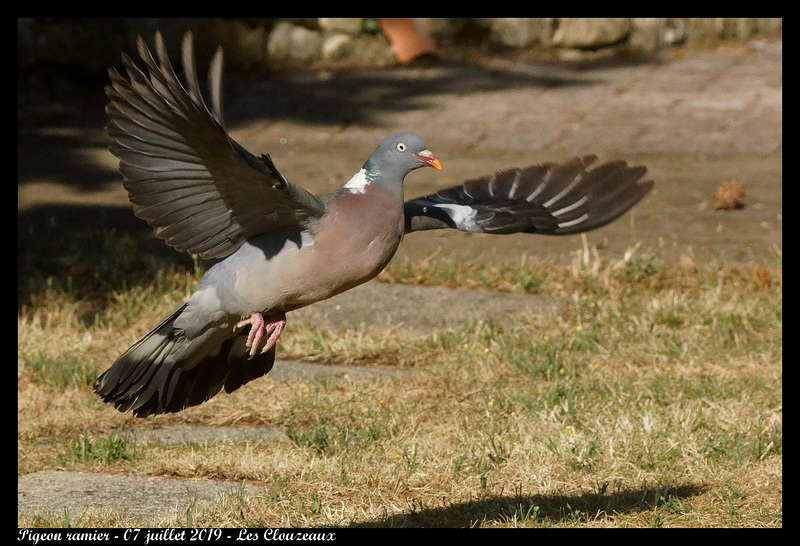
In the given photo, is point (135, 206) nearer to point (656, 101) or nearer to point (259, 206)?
point (259, 206)

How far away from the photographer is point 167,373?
4.20 meters

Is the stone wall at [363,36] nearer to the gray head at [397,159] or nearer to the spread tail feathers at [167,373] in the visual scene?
the spread tail feathers at [167,373]

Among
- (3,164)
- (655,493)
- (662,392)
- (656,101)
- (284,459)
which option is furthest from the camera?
(656,101)

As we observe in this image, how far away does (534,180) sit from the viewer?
479 cm

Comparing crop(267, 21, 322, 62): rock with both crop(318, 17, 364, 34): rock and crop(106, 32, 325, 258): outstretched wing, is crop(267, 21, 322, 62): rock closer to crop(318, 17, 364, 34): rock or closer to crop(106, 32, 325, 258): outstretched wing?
crop(318, 17, 364, 34): rock

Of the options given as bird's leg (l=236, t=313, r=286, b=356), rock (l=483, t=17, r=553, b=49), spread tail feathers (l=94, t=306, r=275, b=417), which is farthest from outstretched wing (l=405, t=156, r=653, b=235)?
rock (l=483, t=17, r=553, b=49)

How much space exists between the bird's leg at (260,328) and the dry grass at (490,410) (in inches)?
25.1

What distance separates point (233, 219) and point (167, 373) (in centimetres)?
78

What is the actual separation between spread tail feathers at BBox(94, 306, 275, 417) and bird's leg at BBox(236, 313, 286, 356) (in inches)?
12.6

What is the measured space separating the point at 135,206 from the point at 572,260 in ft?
12.8

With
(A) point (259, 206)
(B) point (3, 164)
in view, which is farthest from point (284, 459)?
(B) point (3, 164)

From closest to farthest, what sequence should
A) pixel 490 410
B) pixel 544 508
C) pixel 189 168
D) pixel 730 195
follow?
pixel 189 168
pixel 544 508
pixel 490 410
pixel 730 195

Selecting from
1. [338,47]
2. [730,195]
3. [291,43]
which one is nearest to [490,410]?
[730,195]

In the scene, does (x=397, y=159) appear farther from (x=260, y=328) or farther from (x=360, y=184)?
(x=260, y=328)
